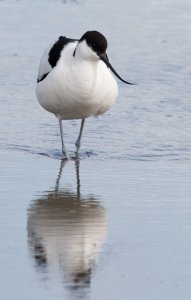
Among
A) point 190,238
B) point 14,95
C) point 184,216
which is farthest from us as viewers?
point 14,95

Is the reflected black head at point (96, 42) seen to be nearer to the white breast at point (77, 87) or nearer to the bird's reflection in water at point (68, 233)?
the white breast at point (77, 87)

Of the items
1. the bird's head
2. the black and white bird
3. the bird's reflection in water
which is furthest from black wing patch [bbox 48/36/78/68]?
the bird's reflection in water

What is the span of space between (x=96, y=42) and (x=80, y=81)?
361 mm

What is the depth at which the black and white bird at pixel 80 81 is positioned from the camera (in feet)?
30.4

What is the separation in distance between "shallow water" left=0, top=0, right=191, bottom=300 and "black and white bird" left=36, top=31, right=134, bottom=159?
355 millimetres

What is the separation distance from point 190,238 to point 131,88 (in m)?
5.16

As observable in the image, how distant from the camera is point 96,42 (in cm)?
917

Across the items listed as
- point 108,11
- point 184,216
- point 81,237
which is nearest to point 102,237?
point 81,237

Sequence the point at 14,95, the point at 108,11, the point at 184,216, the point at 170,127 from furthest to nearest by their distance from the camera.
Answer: the point at 108,11, the point at 14,95, the point at 170,127, the point at 184,216

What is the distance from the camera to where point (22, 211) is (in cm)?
759

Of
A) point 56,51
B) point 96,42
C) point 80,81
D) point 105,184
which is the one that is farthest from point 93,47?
point 105,184

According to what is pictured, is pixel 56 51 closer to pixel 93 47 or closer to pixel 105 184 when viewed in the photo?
pixel 93 47

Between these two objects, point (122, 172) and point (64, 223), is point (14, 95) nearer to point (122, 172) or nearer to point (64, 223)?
point (122, 172)

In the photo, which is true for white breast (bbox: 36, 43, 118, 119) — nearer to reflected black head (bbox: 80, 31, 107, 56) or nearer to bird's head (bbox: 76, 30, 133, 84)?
bird's head (bbox: 76, 30, 133, 84)
